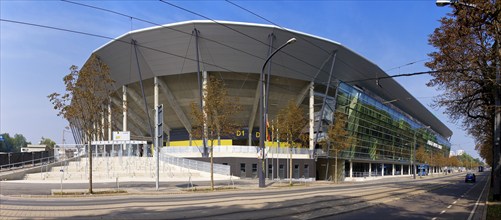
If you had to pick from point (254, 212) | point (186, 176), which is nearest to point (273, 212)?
point (254, 212)

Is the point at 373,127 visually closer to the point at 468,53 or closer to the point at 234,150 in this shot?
the point at 234,150

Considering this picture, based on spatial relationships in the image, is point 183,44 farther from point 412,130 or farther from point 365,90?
point 412,130

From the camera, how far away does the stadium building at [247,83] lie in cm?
5025

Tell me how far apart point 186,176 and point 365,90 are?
43.8 metres

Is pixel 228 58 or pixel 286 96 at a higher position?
pixel 228 58

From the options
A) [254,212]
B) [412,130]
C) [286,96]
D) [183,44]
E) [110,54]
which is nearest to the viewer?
[254,212]

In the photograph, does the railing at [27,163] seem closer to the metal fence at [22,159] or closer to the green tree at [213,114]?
the metal fence at [22,159]

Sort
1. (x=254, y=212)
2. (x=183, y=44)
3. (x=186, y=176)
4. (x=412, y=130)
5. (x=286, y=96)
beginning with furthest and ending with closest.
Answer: (x=412, y=130) < (x=286, y=96) < (x=183, y=44) < (x=186, y=176) < (x=254, y=212)

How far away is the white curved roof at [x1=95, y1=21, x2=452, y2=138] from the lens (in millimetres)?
49375

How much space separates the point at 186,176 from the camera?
136 ft

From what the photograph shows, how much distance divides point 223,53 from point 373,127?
37.9 meters

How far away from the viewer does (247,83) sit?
58312 mm

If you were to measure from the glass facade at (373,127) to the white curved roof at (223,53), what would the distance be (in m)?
4.98

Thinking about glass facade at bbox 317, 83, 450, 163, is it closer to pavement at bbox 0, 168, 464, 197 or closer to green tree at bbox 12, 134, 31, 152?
pavement at bbox 0, 168, 464, 197
